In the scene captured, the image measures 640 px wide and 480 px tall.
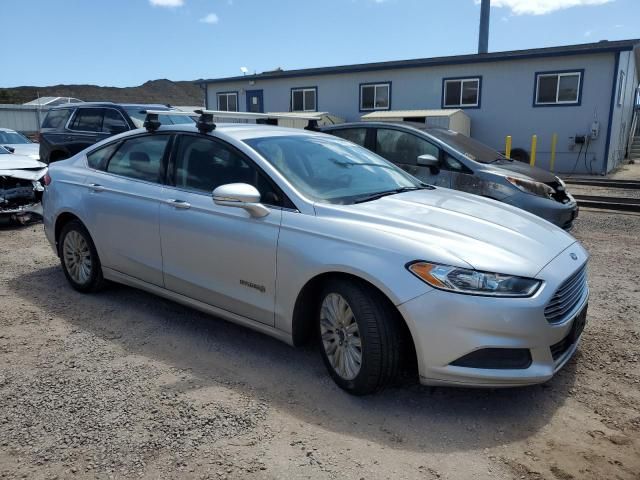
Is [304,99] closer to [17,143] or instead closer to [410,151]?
[17,143]

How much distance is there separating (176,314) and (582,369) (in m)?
3.15

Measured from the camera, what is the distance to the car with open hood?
639 cm

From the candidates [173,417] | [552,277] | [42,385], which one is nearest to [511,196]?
[552,277]

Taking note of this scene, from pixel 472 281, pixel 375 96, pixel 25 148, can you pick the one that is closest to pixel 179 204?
pixel 472 281

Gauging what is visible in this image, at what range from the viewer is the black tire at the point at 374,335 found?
2889mm

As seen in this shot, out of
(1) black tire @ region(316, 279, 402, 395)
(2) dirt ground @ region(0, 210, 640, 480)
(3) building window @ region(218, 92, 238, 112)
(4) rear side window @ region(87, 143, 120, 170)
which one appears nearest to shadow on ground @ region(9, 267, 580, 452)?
(2) dirt ground @ region(0, 210, 640, 480)

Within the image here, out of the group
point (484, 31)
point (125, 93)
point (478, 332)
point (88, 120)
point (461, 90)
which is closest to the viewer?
point (478, 332)

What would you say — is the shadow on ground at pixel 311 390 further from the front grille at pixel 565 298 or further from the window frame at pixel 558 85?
the window frame at pixel 558 85

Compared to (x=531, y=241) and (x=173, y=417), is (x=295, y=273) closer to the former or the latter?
(x=173, y=417)

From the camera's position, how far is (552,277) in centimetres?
291

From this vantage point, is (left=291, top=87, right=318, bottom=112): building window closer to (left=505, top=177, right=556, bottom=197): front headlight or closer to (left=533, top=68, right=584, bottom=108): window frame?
(left=533, top=68, right=584, bottom=108): window frame

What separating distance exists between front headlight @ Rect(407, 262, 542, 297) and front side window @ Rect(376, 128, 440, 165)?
14.1 ft

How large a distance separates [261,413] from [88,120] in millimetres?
8889

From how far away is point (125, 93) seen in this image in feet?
208
